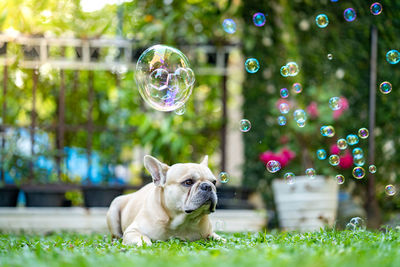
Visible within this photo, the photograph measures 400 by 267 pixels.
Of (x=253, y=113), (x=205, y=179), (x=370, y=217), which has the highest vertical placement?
(x=253, y=113)

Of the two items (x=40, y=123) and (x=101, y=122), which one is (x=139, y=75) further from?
(x=101, y=122)

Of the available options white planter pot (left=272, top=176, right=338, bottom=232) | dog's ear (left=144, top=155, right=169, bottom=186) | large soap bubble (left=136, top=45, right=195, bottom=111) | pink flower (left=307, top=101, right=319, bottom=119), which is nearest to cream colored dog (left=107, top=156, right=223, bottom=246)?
dog's ear (left=144, top=155, right=169, bottom=186)

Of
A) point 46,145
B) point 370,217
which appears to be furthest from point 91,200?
point 370,217

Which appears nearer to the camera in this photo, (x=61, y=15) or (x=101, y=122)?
(x=61, y=15)

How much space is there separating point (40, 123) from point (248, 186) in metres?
3.37

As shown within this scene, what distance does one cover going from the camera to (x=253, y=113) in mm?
8680

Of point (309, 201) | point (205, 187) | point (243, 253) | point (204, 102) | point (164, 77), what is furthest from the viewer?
point (204, 102)

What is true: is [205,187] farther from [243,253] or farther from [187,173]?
[243,253]

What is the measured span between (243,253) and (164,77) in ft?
7.58

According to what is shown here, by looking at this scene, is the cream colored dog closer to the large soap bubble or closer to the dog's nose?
the dog's nose

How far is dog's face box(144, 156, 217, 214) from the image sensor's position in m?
4.24

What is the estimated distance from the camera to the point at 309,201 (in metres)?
7.31

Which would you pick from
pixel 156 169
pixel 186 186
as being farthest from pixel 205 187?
pixel 156 169

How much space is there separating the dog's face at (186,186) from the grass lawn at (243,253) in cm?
27
